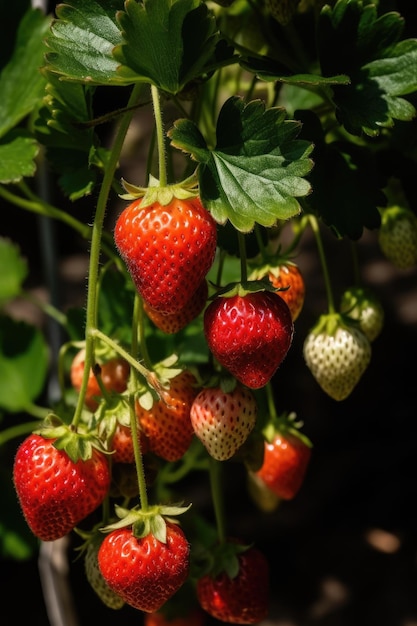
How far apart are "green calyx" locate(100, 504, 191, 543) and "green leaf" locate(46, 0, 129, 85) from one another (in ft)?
1.41

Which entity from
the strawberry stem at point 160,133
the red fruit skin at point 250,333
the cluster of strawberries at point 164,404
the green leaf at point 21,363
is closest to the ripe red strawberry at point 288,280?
the cluster of strawberries at point 164,404

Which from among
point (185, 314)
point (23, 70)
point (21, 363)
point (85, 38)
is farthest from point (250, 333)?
point (21, 363)

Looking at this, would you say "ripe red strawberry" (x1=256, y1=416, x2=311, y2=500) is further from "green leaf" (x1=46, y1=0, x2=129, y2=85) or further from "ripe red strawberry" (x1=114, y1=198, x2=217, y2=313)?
"green leaf" (x1=46, y1=0, x2=129, y2=85)

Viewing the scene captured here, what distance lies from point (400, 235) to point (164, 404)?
39 cm

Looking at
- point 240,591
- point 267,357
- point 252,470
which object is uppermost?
point 267,357

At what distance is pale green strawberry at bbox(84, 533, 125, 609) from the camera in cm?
99

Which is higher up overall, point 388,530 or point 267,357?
point 267,357

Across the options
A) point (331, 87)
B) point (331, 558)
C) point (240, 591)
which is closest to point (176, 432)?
point (240, 591)

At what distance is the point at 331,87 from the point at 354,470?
4.23 ft

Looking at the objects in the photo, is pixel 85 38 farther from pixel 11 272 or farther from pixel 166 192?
pixel 11 272

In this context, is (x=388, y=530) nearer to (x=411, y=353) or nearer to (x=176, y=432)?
(x=411, y=353)

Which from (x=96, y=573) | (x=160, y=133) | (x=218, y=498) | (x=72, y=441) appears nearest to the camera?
(x=160, y=133)

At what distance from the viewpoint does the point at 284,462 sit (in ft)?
3.73

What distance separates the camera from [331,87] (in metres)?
0.92
